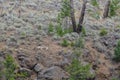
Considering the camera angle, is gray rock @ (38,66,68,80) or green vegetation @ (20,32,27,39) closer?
gray rock @ (38,66,68,80)

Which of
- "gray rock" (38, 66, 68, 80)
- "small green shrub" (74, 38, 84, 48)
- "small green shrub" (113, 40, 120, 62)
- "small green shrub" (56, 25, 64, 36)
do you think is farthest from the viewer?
"small green shrub" (56, 25, 64, 36)

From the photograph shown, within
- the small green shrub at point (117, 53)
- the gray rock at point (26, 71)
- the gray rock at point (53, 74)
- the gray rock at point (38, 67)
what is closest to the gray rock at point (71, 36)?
the small green shrub at point (117, 53)

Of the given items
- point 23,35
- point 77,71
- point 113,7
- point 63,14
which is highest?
point 63,14

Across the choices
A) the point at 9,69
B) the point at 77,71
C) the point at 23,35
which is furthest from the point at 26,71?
the point at 23,35

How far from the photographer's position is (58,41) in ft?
52.9

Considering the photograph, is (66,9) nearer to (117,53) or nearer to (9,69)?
(117,53)

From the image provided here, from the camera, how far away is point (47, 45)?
15.7 m

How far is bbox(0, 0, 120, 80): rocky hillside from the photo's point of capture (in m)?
13.7

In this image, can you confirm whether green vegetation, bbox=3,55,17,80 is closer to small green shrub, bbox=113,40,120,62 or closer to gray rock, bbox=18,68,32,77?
gray rock, bbox=18,68,32,77

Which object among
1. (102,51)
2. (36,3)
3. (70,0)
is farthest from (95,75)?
(36,3)

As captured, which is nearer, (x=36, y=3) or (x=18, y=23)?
(x=18, y=23)

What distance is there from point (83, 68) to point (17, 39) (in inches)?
168

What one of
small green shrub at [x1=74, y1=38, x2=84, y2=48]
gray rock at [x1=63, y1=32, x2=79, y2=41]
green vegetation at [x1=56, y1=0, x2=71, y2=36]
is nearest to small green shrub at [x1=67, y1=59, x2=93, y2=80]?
small green shrub at [x1=74, y1=38, x2=84, y2=48]

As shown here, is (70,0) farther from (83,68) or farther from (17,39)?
(83,68)
